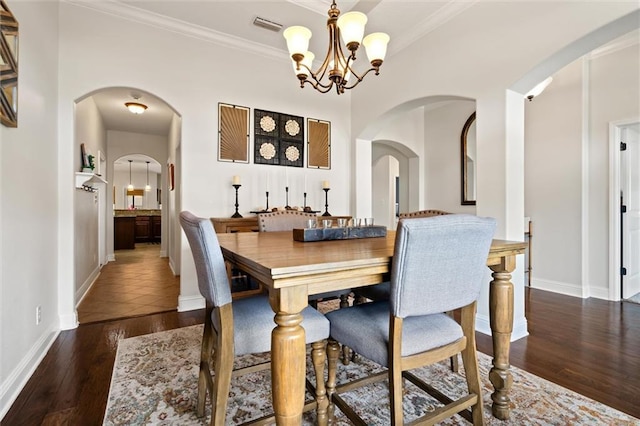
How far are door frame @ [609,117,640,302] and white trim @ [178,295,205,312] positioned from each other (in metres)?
4.38

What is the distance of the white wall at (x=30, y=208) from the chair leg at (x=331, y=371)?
1631mm

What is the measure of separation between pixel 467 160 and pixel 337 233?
3683mm

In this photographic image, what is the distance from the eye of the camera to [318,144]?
13.2 feet

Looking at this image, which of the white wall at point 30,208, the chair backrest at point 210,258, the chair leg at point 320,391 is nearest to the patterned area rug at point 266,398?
the chair leg at point 320,391

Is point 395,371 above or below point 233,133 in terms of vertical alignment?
below

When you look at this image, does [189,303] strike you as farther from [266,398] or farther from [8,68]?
[8,68]

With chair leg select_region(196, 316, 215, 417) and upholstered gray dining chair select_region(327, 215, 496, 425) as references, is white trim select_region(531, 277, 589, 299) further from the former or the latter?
chair leg select_region(196, 316, 215, 417)

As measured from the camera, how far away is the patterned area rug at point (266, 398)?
1.50 metres

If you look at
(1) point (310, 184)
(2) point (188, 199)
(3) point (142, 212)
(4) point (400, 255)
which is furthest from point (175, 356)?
(3) point (142, 212)

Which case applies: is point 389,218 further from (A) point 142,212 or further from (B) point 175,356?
(A) point 142,212

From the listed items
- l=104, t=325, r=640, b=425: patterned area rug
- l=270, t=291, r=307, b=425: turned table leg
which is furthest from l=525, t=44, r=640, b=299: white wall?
l=270, t=291, r=307, b=425: turned table leg

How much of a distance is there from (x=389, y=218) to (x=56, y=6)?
6.28m

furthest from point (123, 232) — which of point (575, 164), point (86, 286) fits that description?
point (575, 164)

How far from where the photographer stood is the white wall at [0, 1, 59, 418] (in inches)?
65.0
